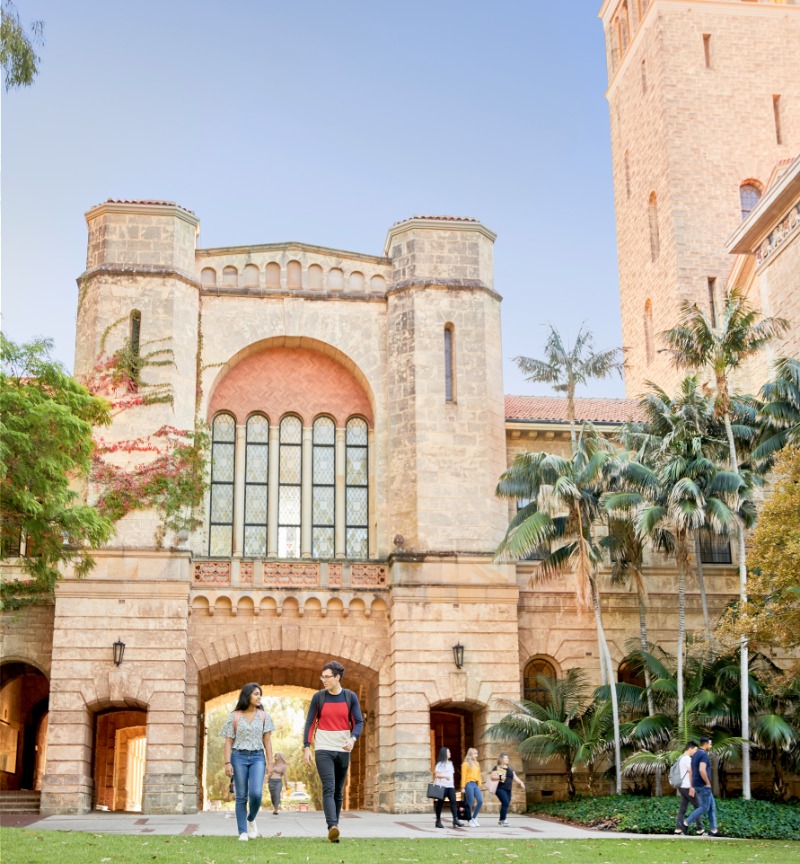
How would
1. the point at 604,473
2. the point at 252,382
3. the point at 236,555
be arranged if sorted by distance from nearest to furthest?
1. the point at 604,473
2. the point at 236,555
3. the point at 252,382

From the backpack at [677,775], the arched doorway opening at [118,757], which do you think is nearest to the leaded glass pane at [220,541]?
the arched doorway opening at [118,757]

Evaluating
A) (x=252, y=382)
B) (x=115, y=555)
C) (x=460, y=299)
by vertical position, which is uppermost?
(x=460, y=299)

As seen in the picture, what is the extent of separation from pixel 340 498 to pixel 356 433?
1.83 metres

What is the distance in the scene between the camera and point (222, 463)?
2892cm

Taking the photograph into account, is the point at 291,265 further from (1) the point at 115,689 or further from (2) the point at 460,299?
(1) the point at 115,689

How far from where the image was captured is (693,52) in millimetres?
40906

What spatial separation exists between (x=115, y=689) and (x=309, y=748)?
14.1m

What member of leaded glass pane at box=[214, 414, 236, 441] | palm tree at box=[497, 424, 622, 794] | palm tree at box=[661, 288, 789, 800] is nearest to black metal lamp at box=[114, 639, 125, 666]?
leaded glass pane at box=[214, 414, 236, 441]

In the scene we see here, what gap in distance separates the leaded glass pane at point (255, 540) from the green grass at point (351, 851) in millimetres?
12787

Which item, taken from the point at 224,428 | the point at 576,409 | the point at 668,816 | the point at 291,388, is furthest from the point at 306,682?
the point at 668,816

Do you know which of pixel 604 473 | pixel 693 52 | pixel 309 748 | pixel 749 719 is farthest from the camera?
pixel 693 52

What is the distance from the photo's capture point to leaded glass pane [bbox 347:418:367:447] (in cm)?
2952

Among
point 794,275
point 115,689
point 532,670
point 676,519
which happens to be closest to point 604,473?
point 676,519

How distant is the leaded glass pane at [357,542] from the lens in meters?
28.7
